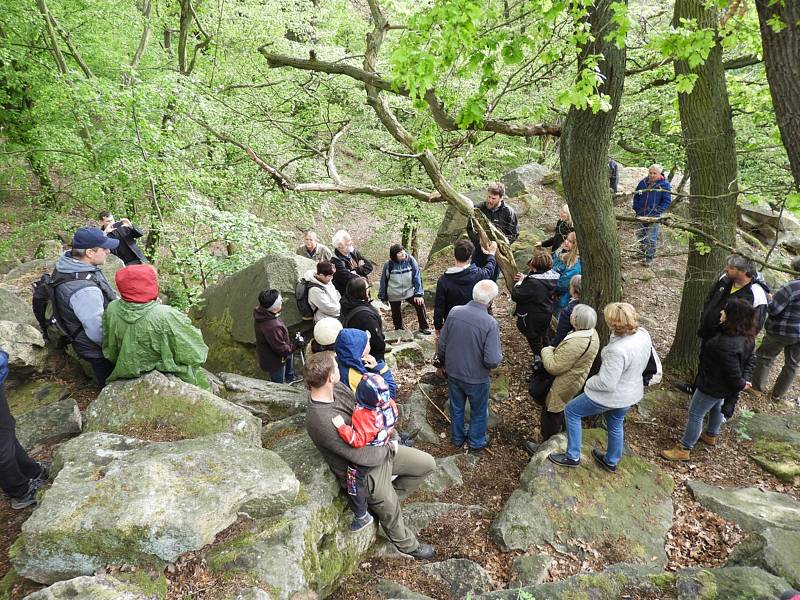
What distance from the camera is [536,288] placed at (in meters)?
6.60

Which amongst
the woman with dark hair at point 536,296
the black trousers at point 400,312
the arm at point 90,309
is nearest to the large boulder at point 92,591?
the arm at point 90,309

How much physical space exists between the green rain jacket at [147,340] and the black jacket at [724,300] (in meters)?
6.40

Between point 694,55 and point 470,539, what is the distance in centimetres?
521

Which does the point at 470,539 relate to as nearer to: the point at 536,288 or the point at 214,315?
the point at 536,288

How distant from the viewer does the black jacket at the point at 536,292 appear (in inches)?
257

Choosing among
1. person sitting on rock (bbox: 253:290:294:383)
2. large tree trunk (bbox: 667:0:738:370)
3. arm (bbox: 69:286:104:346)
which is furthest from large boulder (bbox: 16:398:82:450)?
large tree trunk (bbox: 667:0:738:370)

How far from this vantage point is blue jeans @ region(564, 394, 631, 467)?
4.88 metres

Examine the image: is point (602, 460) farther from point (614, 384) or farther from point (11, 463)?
point (11, 463)

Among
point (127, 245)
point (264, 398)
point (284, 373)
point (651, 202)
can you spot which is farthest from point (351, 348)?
point (651, 202)

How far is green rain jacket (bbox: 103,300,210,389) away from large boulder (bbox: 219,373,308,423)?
1347mm

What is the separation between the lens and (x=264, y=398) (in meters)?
6.20

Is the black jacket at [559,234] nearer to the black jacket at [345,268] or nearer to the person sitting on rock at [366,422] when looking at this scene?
the black jacket at [345,268]

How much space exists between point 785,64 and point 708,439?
487cm

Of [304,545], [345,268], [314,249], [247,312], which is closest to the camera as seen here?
[304,545]
